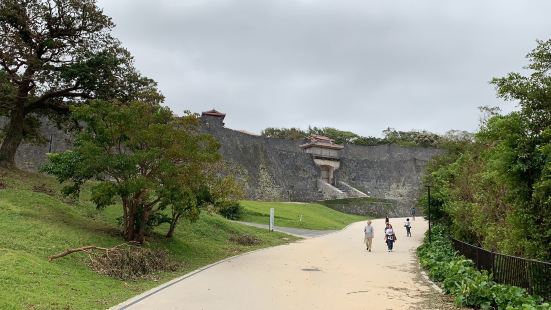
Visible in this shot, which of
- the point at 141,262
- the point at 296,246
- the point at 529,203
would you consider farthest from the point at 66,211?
the point at 529,203

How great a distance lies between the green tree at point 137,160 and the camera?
1427 cm

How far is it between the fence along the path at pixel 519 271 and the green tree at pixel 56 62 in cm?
1311

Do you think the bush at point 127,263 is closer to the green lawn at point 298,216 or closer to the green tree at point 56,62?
the green tree at point 56,62

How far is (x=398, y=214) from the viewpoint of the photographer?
5597cm


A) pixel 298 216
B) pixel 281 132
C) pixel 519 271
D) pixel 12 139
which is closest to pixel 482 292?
pixel 519 271

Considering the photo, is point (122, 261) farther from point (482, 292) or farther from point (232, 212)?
point (232, 212)

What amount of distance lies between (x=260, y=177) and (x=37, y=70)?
37.0 meters

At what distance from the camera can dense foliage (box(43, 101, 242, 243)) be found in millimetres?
14281

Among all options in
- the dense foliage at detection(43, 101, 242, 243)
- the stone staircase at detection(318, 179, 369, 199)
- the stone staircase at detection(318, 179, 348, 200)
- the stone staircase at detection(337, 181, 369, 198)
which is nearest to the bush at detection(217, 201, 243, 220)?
the dense foliage at detection(43, 101, 242, 243)

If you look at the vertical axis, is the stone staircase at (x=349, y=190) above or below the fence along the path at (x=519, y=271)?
above

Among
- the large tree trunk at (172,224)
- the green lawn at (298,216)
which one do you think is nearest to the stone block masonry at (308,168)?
the green lawn at (298,216)

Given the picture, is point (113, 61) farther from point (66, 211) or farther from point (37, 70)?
point (66, 211)

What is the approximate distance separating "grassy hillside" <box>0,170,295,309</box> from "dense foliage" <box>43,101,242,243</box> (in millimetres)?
1362

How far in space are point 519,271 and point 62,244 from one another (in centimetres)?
1118
